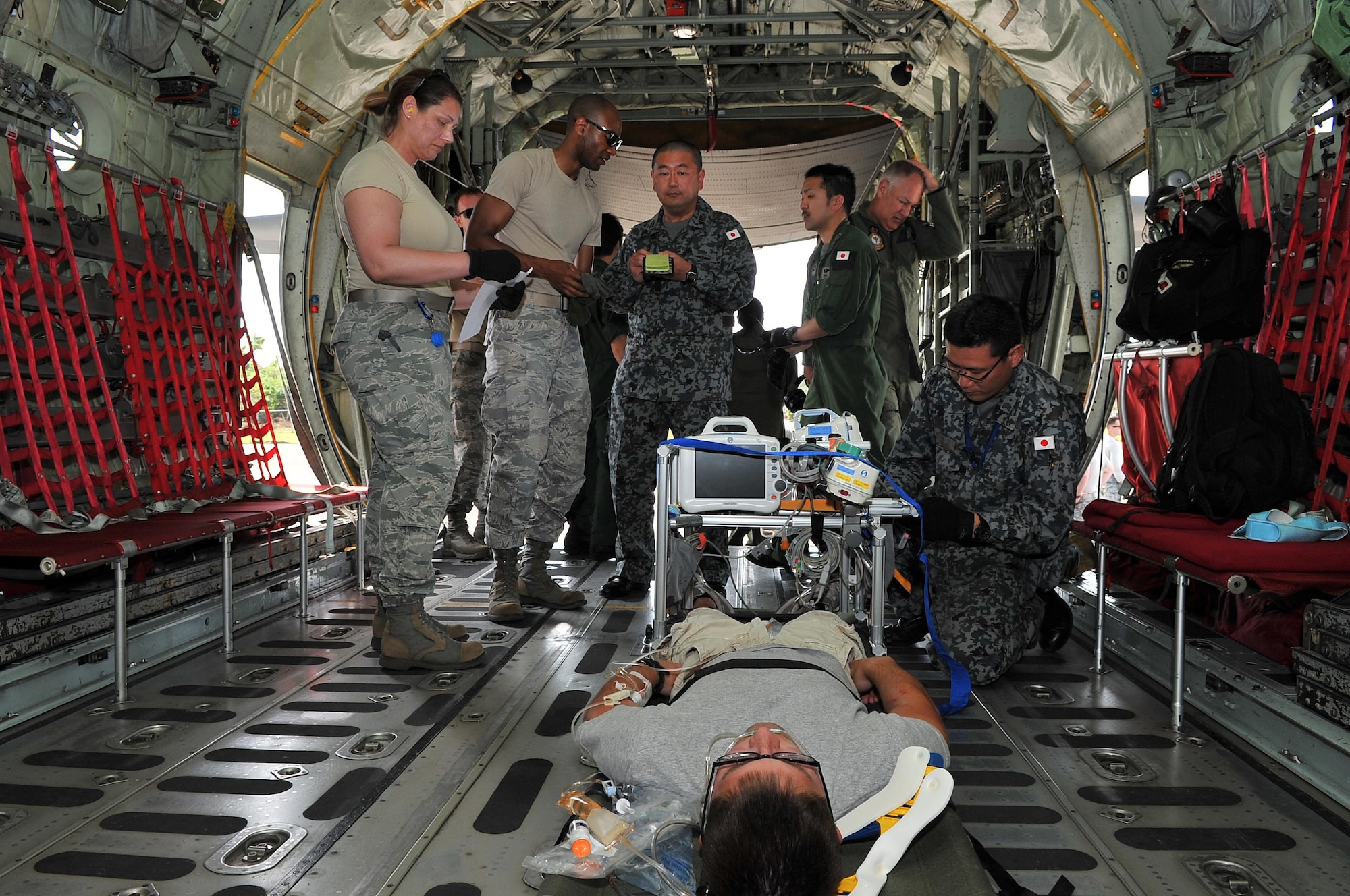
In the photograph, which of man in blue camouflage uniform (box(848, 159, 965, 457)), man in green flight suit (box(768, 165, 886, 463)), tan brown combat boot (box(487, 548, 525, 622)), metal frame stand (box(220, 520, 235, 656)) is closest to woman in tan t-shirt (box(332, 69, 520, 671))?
metal frame stand (box(220, 520, 235, 656))

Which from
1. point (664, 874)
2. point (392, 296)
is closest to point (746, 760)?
point (664, 874)

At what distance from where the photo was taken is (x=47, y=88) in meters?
4.10

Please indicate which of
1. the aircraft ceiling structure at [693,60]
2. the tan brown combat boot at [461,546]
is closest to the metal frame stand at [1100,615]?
the aircraft ceiling structure at [693,60]

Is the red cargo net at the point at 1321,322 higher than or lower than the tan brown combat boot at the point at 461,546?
higher

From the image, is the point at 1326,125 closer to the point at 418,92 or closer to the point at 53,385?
the point at 418,92

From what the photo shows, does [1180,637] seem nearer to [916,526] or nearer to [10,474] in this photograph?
[916,526]

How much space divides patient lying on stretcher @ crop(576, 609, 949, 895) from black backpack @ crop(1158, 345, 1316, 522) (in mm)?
1617

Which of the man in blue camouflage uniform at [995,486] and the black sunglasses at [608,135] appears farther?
the black sunglasses at [608,135]

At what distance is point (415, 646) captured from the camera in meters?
3.38

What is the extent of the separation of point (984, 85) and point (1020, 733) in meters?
6.40

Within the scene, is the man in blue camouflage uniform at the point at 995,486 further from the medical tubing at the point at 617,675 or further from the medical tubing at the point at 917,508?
the medical tubing at the point at 617,675

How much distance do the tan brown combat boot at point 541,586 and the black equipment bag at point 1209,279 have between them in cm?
290

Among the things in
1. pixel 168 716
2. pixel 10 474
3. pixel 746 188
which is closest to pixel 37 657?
pixel 168 716

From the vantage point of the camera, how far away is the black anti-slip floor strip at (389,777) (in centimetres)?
195
